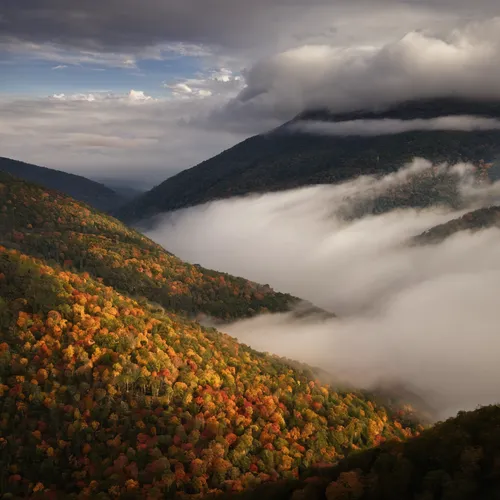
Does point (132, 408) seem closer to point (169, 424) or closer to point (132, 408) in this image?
point (132, 408)

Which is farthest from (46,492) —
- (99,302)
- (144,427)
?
(99,302)

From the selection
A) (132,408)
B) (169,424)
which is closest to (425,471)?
(169,424)

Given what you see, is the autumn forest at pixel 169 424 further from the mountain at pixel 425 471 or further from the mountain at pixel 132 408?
the mountain at pixel 132 408

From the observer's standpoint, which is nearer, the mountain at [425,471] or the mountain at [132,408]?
the mountain at [425,471]

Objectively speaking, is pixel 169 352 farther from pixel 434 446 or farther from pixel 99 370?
pixel 434 446

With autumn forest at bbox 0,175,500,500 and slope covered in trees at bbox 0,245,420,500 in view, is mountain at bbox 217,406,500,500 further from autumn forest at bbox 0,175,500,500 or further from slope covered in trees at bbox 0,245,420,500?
slope covered in trees at bbox 0,245,420,500

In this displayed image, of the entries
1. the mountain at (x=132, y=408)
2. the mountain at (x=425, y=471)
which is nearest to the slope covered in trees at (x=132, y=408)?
the mountain at (x=132, y=408)
